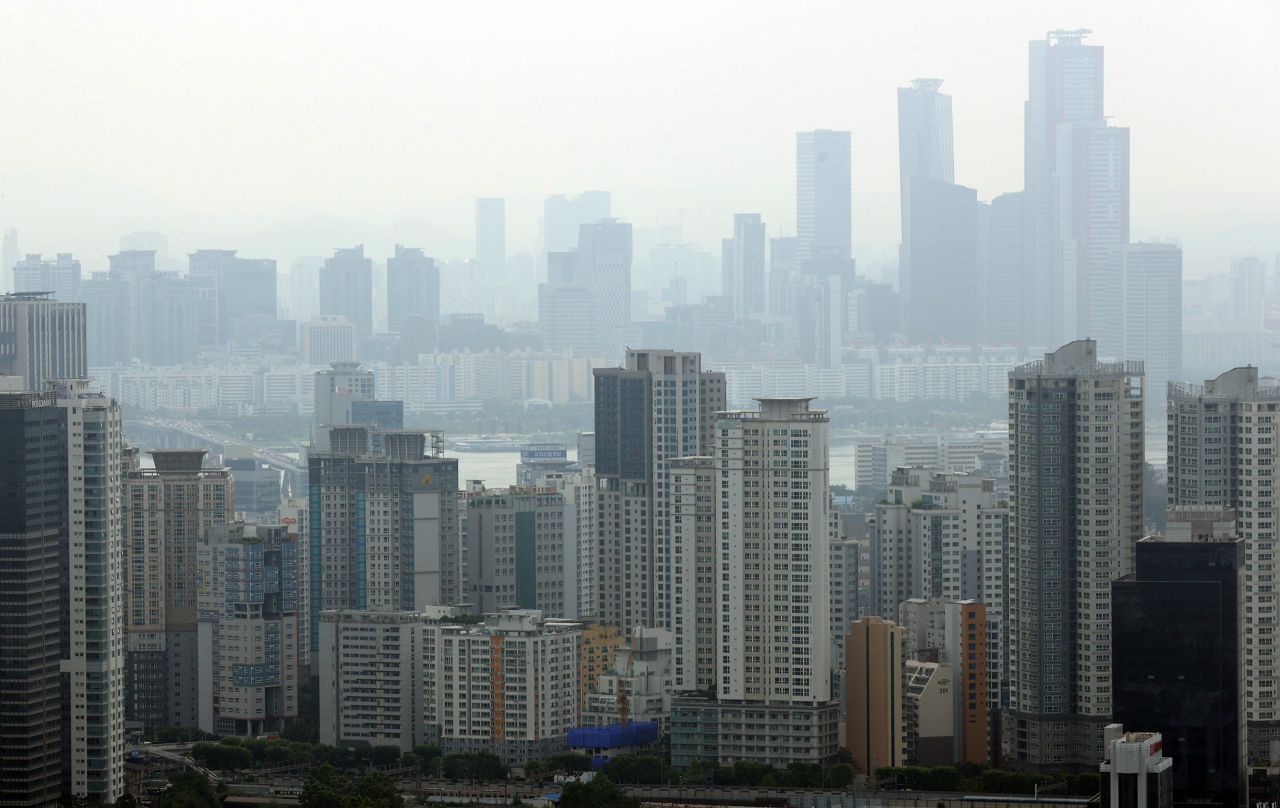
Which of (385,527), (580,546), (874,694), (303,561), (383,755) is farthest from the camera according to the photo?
(385,527)

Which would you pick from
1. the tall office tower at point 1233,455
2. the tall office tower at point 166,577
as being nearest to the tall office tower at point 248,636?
the tall office tower at point 166,577

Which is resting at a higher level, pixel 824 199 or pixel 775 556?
pixel 824 199

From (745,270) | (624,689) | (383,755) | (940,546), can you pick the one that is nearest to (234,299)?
(745,270)

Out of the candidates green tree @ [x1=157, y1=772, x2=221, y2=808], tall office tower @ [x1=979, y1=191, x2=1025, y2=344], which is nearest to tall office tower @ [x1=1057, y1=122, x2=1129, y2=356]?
tall office tower @ [x1=979, y1=191, x2=1025, y2=344]

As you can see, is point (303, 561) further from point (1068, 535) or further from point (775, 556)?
point (1068, 535)

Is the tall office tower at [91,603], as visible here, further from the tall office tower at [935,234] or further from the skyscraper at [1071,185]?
the tall office tower at [935,234]

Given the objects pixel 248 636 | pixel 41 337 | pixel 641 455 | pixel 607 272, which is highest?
pixel 607 272
